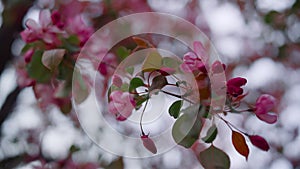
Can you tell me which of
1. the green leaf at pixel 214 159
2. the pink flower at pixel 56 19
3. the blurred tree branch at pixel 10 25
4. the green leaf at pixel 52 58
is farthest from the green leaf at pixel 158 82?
the blurred tree branch at pixel 10 25

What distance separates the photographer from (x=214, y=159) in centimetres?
79

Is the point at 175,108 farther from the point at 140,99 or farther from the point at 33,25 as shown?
the point at 33,25

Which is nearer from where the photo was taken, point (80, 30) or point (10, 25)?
point (80, 30)

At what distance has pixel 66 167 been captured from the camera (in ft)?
6.21

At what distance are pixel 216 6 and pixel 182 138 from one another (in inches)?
61.6

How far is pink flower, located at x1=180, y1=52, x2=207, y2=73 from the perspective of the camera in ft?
2.59

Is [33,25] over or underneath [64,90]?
over

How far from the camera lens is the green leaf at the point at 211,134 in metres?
0.76

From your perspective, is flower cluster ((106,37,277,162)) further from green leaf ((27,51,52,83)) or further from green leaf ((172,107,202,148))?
green leaf ((27,51,52,83))

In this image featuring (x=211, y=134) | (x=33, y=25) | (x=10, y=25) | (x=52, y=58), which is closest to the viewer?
(x=211, y=134)

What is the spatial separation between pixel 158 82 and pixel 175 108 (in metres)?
0.05

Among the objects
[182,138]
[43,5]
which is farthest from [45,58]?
[43,5]

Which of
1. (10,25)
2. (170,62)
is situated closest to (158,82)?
(170,62)

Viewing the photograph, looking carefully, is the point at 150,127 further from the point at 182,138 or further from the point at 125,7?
the point at 125,7
